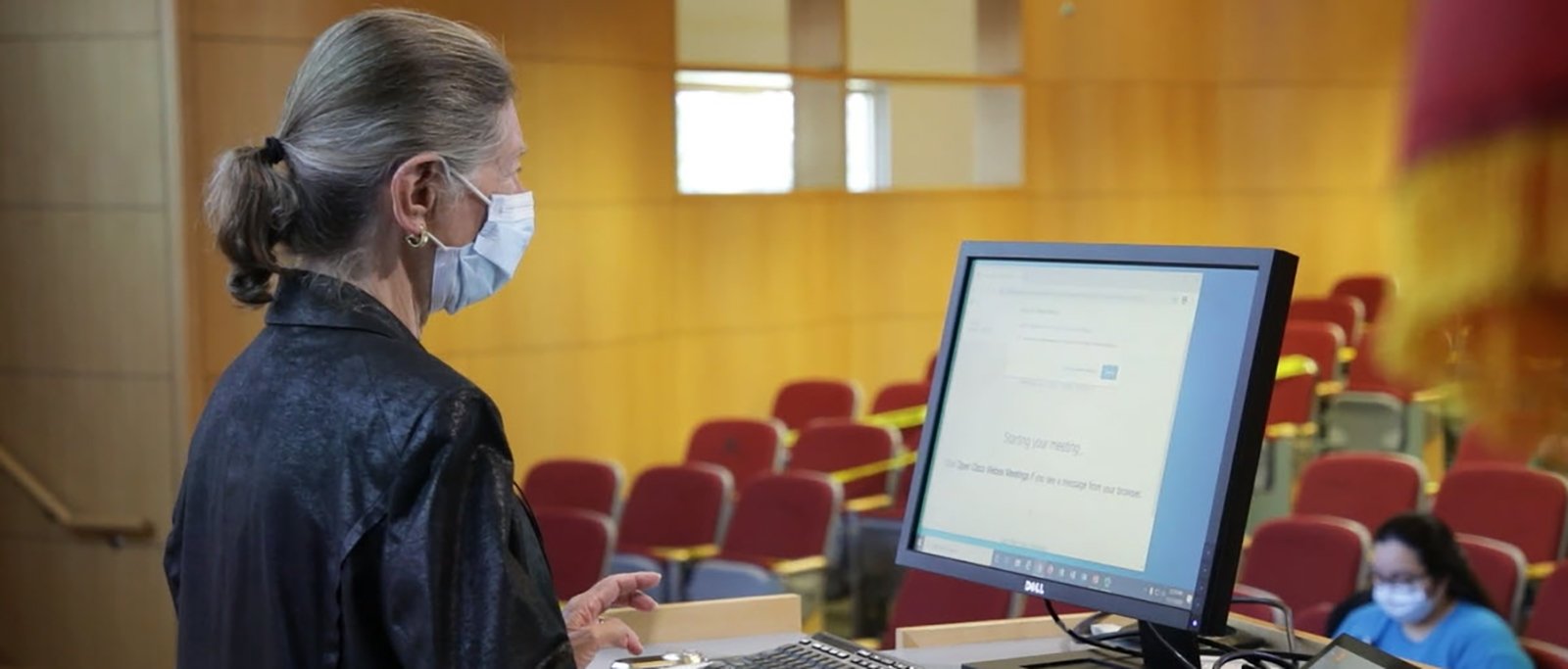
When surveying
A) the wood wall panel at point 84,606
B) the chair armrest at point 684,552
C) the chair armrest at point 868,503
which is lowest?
the wood wall panel at point 84,606

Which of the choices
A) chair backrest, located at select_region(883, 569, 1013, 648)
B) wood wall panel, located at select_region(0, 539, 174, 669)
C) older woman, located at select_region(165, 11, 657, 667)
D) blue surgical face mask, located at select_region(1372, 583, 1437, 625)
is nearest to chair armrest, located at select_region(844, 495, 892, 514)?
chair backrest, located at select_region(883, 569, 1013, 648)

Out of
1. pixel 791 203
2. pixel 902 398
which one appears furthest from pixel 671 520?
pixel 791 203

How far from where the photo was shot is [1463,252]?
292mm

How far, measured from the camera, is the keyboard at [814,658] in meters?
1.72

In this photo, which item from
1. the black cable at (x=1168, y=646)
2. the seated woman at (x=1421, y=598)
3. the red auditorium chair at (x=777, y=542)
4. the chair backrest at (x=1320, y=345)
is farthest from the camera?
the chair backrest at (x=1320, y=345)

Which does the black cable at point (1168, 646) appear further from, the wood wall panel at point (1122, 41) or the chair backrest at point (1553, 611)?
the wood wall panel at point (1122, 41)

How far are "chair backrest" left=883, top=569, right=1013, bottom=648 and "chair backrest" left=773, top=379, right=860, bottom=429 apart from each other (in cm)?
294

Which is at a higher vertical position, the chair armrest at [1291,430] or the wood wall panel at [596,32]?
the wood wall panel at [596,32]

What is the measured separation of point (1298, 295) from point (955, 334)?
824cm

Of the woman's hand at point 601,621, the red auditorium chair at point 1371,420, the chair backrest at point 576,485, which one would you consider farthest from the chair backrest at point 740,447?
the woman's hand at point 601,621

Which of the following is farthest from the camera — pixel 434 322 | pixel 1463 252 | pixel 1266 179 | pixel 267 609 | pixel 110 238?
pixel 1266 179

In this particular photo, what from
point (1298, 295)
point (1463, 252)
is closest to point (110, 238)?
point (1463, 252)

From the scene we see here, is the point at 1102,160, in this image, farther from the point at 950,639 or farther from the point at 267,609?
the point at 267,609

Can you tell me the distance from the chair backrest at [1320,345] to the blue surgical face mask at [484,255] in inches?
239
